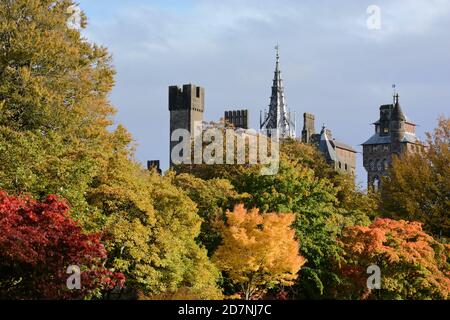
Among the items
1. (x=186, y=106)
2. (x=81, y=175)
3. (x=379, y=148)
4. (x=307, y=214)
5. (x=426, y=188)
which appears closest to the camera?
(x=81, y=175)

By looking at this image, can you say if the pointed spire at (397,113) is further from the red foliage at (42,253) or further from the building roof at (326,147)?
the red foliage at (42,253)

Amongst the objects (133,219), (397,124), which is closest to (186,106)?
(397,124)

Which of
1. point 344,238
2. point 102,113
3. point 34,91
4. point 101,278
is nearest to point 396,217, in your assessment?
point 344,238

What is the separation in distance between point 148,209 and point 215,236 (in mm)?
7980

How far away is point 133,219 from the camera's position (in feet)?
122

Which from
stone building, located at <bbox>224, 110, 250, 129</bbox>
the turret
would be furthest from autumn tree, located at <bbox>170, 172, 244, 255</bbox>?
the turret

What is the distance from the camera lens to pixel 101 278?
31.0 metres

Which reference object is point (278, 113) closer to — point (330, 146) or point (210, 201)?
point (330, 146)

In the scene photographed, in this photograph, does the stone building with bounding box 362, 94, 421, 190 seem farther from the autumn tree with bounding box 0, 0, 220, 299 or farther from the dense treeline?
the autumn tree with bounding box 0, 0, 220, 299

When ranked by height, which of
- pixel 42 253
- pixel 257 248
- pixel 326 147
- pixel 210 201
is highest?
pixel 326 147

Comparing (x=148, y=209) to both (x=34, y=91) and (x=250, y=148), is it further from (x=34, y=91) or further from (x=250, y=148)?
(x=250, y=148)

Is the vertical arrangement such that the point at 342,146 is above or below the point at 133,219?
above

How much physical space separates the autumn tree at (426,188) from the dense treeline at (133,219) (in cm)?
18

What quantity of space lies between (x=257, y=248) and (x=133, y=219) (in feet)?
22.0
